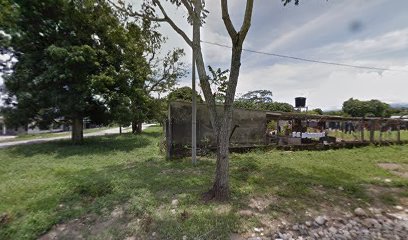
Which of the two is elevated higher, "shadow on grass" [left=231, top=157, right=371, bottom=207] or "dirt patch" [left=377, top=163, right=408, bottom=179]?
"shadow on grass" [left=231, top=157, right=371, bottom=207]

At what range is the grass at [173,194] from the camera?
3.63 m

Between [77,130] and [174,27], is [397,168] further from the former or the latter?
[77,130]

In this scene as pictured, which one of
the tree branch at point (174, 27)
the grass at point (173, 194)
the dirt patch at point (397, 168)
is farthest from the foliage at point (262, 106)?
the tree branch at point (174, 27)

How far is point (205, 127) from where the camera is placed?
29.6 feet

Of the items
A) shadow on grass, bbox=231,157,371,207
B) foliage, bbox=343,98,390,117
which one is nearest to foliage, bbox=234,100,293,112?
shadow on grass, bbox=231,157,371,207

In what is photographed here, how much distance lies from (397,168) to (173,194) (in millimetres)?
6898

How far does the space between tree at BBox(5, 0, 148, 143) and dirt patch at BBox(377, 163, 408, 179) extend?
1096 cm

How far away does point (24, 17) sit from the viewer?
11.3 meters

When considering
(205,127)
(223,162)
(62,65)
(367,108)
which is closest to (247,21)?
(223,162)

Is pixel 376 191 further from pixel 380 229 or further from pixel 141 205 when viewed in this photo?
pixel 141 205

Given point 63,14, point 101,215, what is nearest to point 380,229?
point 101,215

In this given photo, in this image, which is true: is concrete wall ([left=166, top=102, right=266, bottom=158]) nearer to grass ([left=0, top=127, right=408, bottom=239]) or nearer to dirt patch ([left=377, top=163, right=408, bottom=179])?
grass ([left=0, top=127, right=408, bottom=239])

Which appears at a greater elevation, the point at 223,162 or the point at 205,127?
the point at 205,127

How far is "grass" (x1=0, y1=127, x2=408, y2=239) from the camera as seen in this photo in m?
3.63
